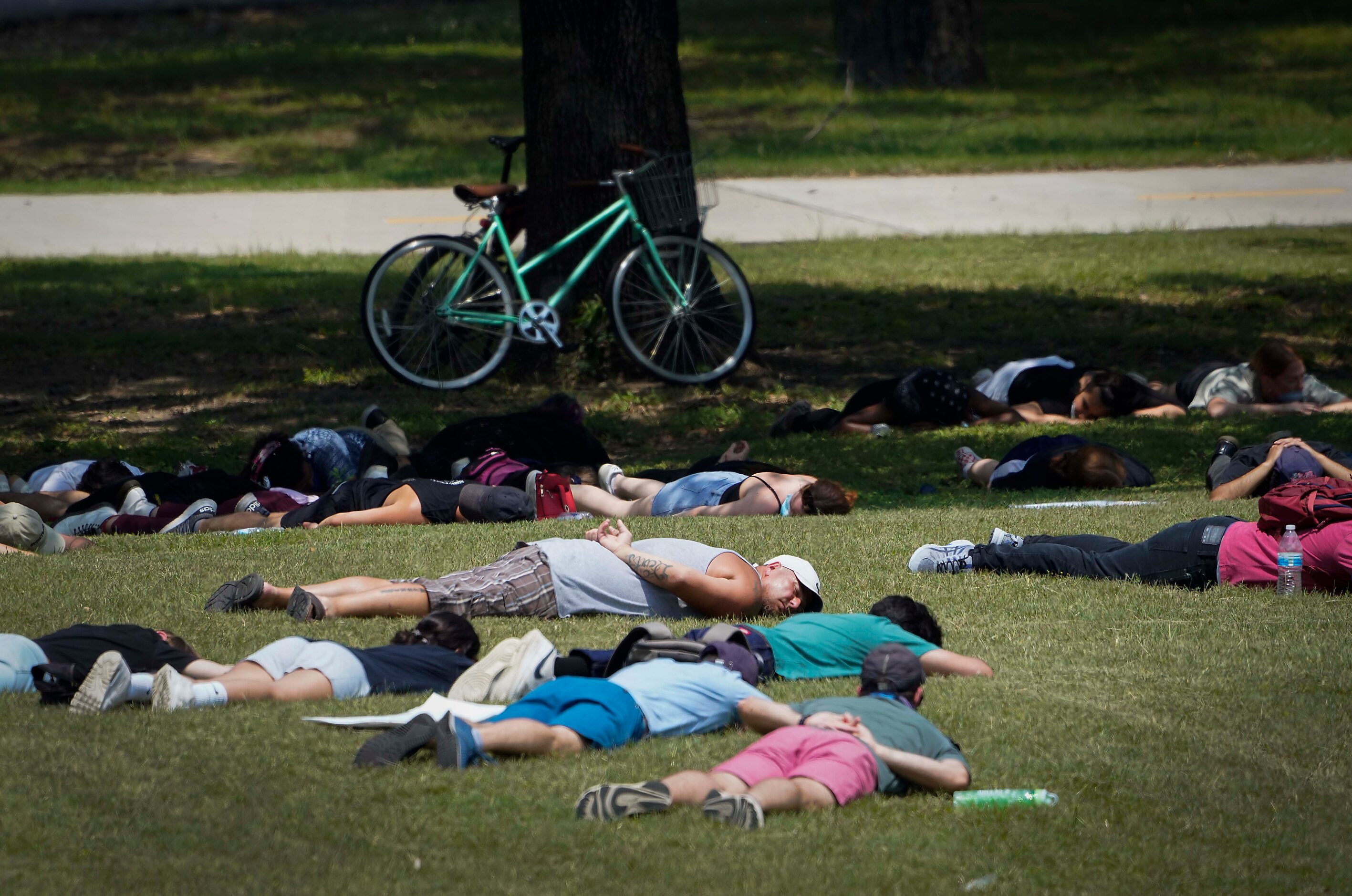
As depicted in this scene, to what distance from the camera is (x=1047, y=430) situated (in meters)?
9.64

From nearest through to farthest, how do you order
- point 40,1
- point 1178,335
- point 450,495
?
point 450,495, point 1178,335, point 40,1

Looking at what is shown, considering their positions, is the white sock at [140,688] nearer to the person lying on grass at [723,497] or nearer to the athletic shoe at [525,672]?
the athletic shoe at [525,672]

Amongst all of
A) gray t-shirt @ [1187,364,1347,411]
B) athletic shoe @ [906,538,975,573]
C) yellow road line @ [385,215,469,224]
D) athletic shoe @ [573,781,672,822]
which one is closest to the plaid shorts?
athletic shoe @ [906,538,975,573]

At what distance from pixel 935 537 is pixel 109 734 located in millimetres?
3887

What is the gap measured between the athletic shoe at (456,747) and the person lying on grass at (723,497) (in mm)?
3647

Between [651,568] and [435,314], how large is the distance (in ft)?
16.9

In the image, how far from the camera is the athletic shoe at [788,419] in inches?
385

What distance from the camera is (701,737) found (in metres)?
4.25

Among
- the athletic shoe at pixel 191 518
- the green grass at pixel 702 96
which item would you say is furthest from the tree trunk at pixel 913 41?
the athletic shoe at pixel 191 518

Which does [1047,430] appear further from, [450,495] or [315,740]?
[315,740]

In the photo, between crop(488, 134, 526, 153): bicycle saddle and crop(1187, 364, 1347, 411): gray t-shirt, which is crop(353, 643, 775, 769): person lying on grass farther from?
crop(488, 134, 526, 153): bicycle saddle

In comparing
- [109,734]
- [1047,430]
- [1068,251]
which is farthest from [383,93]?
[109,734]

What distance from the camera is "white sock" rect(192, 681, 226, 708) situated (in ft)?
14.1

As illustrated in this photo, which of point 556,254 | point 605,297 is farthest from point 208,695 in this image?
point 556,254
